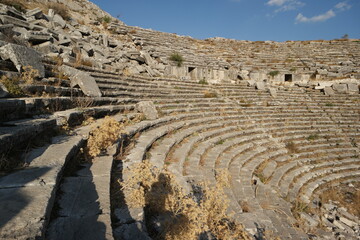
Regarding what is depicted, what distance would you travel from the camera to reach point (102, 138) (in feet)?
10.2

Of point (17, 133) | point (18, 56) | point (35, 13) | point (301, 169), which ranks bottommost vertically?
point (301, 169)

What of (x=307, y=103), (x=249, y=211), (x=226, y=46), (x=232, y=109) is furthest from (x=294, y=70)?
(x=249, y=211)

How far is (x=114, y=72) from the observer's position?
8250 mm

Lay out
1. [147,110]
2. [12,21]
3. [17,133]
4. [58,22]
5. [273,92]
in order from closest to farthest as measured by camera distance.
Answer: [17,133] < [147,110] < [12,21] < [58,22] < [273,92]

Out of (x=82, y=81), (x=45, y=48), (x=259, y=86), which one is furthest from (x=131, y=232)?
(x=259, y=86)

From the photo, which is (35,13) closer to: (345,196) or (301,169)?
(301,169)

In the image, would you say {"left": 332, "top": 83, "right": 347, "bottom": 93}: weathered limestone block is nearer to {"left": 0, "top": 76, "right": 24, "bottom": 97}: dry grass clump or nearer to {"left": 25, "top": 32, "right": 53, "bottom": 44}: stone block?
{"left": 25, "top": 32, "right": 53, "bottom": 44}: stone block

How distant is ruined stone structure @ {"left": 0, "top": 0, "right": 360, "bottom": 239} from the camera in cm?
184

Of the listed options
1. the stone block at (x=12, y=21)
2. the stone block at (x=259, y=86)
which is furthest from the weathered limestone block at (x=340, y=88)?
the stone block at (x=12, y=21)

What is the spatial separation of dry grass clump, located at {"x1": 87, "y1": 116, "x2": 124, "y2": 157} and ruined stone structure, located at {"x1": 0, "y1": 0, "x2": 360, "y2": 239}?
0.12m

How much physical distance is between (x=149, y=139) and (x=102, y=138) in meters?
1.65

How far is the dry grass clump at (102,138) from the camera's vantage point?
297 centimetres

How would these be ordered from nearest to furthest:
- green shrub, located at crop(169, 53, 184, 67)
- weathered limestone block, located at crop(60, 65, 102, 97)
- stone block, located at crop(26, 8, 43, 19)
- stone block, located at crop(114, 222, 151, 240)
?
stone block, located at crop(114, 222, 151, 240) → weathered limestone block, located at crop(60, 65, 102, 97) → stone block, located at crop(26, 8, 43, 19) → green shrub, located at crop(169, 53, 184, 67)

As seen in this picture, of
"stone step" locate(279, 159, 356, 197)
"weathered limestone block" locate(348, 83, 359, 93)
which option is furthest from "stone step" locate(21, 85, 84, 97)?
"weathered limestone block" locate(348, 83, 359, 93)
